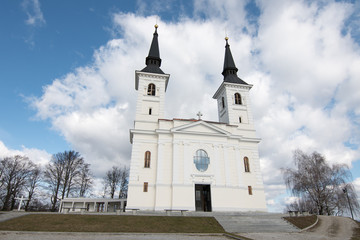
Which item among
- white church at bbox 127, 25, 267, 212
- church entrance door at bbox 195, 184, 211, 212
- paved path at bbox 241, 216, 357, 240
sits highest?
white church at bbox 127, 25, 267, 212

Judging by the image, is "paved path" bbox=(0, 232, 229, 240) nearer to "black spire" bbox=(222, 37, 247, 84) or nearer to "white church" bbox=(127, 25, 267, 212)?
"white church" bbox=(127, 25, 267, 212)

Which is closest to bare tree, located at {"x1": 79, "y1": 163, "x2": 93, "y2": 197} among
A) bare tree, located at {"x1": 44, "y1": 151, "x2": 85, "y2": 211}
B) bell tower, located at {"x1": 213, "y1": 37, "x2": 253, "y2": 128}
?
bare tree, located at {"x1": 44, "y1": 151, "x2": 85, "y2": 211}

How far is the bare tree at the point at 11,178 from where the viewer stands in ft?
112

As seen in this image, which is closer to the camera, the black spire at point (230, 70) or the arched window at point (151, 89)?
the arched window at point (151, 89)

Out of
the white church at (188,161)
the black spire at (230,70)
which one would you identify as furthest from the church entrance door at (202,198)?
the black spire at (230,70)

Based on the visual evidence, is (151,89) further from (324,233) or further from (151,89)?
(324,233)

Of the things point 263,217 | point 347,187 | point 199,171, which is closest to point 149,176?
point 199,171

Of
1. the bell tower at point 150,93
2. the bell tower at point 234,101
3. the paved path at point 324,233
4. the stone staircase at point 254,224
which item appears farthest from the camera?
the bell tower at point 234,101

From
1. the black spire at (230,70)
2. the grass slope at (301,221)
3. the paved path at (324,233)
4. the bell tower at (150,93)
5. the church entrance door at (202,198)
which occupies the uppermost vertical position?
the black spire at (230,70)

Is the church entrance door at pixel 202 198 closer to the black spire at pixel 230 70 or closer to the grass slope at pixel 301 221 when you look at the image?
the grass slope at pixel 301 221

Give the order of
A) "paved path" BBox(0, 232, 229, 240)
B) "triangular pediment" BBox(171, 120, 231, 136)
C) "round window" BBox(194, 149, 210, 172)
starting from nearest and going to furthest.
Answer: "paved path" BBox(0, 232, 229, 240)
"round window" BBox(194, 149, 210, 172)
"triangular pediment" BBox(171, 120, 231, 136)

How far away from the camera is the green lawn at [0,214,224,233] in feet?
45.7

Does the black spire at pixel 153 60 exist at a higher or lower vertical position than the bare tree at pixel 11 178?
higher

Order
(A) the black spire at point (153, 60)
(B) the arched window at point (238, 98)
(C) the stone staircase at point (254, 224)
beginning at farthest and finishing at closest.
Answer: (B) the arched window at point (238, 98) → (A) the black spire at point (153, 60) → (C) the stone staircase at point (254, 224)
